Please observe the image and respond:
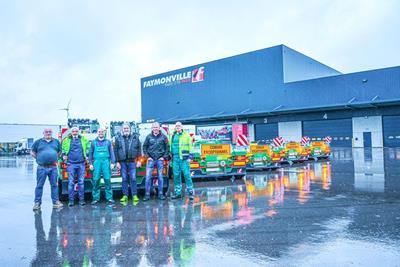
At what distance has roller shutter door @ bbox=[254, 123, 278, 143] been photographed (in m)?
43.7

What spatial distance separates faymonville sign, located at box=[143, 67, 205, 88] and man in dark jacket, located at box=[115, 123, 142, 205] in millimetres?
43521

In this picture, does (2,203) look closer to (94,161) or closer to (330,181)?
(94,161)

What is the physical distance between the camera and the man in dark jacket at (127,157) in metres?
8.52

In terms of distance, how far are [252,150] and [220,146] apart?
337cm

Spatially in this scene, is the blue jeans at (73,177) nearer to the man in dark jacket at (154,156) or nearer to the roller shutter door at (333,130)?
the man in dark jacket at (154,156)

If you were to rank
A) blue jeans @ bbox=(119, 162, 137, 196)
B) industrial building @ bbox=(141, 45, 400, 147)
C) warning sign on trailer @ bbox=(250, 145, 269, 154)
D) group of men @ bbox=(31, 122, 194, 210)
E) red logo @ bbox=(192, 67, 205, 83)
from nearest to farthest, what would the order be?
group of men @ bbox=(31, 122, 194, 210), blue jeans @ bbox=(119, 162, 137, 196), warning sign on trailer @ bbox=(250, 145, 269, 154), industrial building @ bbox=(141, 45, 400, 147), red logo @ bbox=(192, 67, 205, 83)

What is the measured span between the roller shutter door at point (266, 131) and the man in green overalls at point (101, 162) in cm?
3660

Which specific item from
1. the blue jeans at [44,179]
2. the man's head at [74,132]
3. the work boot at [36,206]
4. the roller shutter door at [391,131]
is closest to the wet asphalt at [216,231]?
the work boot at [36,206]

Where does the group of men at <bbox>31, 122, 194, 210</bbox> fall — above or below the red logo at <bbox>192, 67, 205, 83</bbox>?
below

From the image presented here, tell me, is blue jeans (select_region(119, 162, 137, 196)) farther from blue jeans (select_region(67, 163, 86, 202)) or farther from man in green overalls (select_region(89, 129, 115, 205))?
blue jeans (select_region(67, 163, 86, 202))

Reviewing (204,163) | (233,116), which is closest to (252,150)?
(204,163)

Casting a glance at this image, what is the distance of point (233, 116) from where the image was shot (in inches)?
1838

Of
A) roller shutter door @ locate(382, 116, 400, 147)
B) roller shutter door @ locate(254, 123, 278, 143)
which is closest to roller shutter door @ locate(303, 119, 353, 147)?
roller shutter door @ locate(382, 116, 400, 147)

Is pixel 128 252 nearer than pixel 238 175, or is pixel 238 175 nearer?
pixel 128 252
